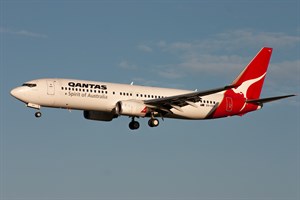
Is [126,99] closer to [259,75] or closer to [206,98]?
[206,98]

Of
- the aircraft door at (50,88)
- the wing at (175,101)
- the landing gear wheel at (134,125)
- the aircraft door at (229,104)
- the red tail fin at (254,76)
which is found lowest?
the landing gear wheel at (134,125)

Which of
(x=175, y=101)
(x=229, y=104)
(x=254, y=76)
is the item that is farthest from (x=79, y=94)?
(x=254, y=76)

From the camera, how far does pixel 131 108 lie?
7256 centimetres

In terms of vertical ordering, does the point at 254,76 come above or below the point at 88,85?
above

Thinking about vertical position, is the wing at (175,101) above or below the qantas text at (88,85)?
below

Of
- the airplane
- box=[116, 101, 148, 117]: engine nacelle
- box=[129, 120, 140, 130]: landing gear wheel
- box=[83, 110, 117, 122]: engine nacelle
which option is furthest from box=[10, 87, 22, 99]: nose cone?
box=[129, 120, 140, 130]: landing gear wheel

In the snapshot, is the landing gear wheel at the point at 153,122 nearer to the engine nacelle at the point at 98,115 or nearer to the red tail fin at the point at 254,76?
the engine nacelle at the point at 98,115

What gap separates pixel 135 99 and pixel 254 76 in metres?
17.2

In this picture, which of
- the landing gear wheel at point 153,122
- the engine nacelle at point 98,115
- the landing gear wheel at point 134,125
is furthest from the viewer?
the landing gear wheel at point 134,125

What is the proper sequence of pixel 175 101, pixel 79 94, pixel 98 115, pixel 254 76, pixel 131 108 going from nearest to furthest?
pixel 79 94 < pixel 131 108 < pixel 175 101 < pixel 98 115 < pixel 254 76

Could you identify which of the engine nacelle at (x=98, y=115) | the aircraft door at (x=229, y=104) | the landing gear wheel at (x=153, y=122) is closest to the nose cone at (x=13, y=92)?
the engine nacelle at (x=98, y=115)

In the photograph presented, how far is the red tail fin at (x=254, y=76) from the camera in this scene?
83.3 meters

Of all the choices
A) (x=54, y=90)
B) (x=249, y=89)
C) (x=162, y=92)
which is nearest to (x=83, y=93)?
(x=54, y=90)

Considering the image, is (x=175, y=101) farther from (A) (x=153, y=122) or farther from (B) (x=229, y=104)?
(B) (x=229, y=104)
